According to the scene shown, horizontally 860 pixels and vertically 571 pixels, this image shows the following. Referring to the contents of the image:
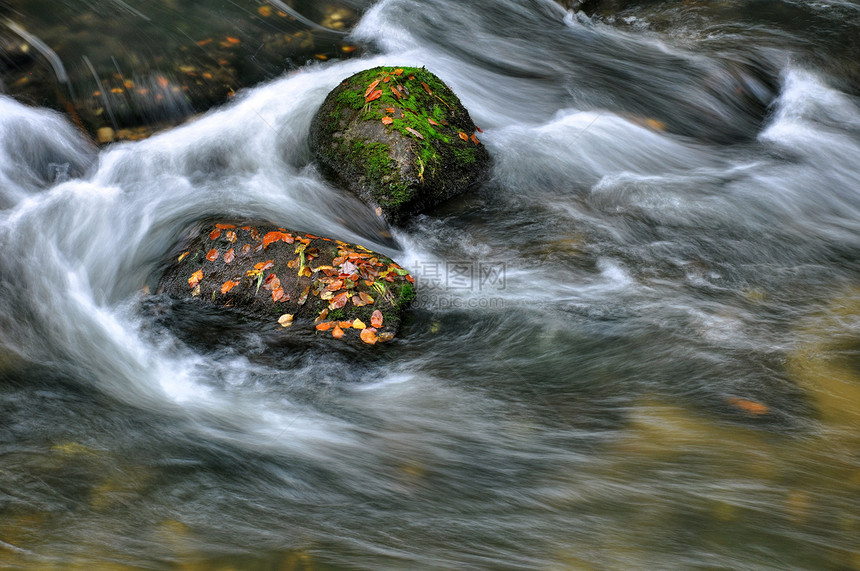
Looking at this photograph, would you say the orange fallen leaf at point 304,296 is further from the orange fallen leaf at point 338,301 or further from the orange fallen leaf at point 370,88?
the orange fallen leaf at point 370,88

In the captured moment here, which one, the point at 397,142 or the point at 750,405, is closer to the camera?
the point at 750,405

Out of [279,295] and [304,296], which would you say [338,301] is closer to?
[304,296]

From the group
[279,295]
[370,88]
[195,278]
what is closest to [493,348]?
[279,295]

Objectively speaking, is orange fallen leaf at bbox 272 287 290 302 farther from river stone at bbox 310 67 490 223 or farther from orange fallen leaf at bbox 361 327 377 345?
river stone at bbox 310 67 490 223

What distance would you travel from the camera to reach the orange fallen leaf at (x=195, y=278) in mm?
5020

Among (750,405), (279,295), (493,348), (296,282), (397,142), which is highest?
(397,142)

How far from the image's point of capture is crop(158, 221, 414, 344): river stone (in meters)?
4.76

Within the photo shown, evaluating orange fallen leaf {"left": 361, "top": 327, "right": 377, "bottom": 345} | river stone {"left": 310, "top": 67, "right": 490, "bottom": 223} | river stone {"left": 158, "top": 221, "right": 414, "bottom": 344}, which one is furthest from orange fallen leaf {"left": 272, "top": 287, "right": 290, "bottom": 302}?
river stone {"left": 310, "top": 67, "right": 490, "bottom": 223}

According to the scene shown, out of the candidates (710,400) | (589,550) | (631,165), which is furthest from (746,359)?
(631,165)

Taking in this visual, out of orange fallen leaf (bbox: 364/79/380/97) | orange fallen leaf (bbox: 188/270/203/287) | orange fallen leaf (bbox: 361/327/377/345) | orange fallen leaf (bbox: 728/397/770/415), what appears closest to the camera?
orange fallen leaf (bbox: 728/397/770/415)

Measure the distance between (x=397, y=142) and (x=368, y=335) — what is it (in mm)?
1850

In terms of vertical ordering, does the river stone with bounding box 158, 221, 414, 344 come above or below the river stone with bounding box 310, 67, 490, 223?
below

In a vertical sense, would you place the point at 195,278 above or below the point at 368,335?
above

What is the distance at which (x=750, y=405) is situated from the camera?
13.3ft
